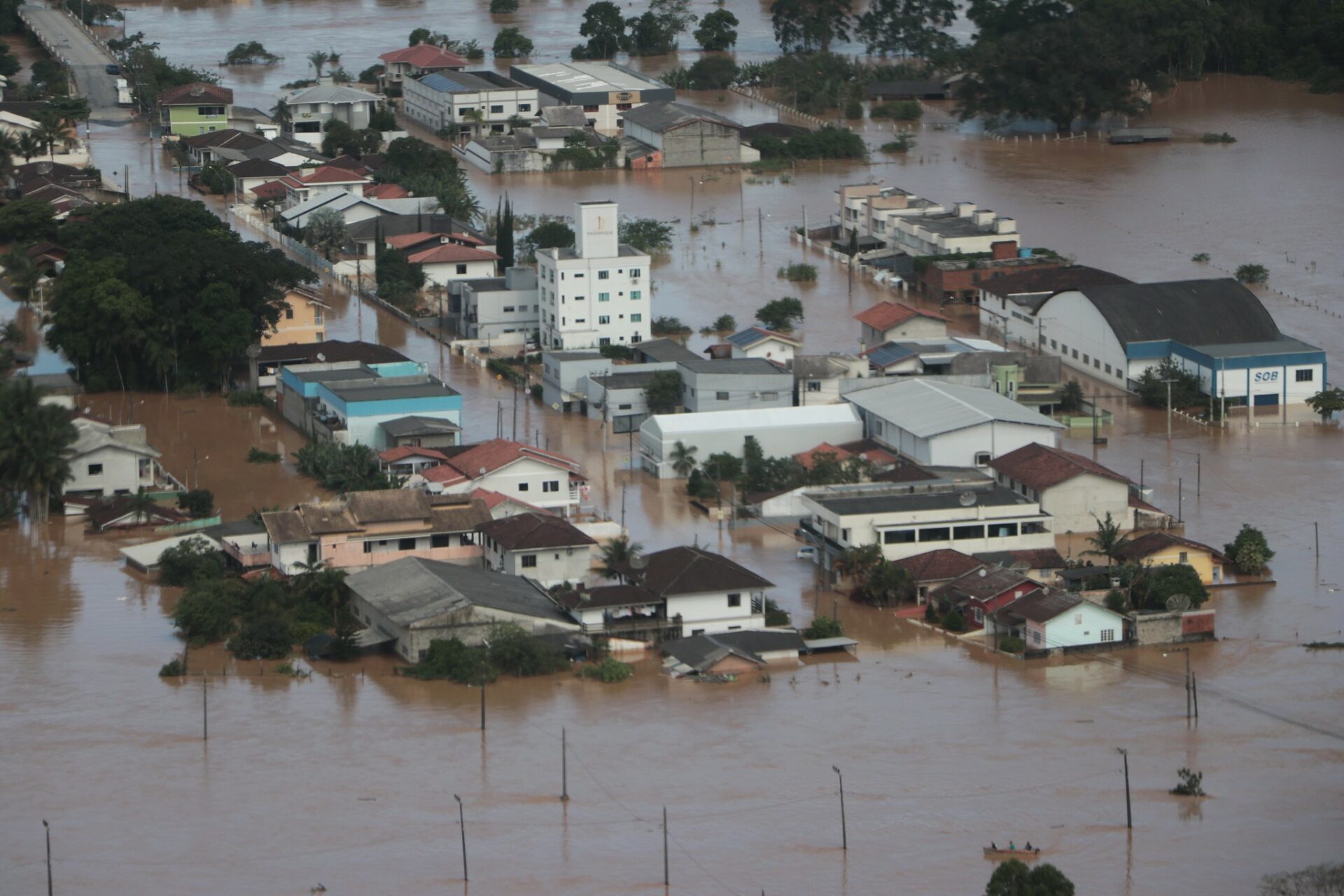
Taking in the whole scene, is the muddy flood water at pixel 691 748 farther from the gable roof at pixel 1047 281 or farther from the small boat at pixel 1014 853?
the gable roof at pixel 1047 281

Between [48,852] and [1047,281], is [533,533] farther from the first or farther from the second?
[1047,281]

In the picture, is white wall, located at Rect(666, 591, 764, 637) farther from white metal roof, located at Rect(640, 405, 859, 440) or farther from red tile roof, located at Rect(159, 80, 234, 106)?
red tile roof, located at Rect(159, 80, 234, 106)

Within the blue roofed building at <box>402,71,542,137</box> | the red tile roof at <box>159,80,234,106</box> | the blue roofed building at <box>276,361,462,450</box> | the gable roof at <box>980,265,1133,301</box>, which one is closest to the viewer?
the blue roofed building at <box>276,361,462,450</box>

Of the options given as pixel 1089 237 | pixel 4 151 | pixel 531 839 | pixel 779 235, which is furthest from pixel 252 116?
pixel 531 839

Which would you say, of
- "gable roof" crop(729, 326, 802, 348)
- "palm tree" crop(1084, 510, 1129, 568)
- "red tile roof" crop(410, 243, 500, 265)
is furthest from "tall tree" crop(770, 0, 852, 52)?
"palm tree" crop(1084, 510, 1129, 568)

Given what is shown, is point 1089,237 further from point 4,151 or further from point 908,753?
point 908,753

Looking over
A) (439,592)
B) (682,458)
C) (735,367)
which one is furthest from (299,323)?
(439,592)

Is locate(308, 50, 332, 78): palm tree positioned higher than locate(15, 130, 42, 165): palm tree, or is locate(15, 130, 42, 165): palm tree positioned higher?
locate(308, 50, 332, 78): palm tree
